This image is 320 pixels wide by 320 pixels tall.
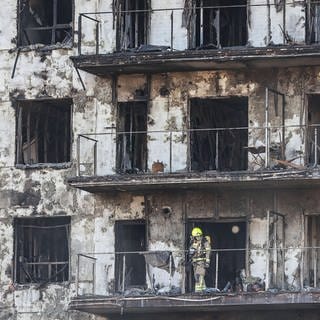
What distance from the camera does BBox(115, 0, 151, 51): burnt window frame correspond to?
57.8 metres

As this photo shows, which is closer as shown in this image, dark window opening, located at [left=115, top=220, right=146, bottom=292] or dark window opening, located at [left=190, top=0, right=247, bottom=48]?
dark window opening, located at [left=115, top=220, right=146, bottom=292]

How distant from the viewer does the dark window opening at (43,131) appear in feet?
193

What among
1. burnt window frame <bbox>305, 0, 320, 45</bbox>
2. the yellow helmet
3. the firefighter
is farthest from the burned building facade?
the yellow helmet

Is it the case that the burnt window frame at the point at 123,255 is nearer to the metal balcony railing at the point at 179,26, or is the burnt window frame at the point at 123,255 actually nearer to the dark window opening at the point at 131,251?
the dark window opening at the point at 131,251

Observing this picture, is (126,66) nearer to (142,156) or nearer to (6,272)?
(142,156)

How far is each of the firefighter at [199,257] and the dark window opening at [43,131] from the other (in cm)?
448

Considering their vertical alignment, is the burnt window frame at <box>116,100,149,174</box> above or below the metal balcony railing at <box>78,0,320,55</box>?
below

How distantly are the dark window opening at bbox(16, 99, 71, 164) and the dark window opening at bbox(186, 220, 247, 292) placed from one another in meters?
4.15

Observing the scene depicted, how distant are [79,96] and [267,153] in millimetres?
5178

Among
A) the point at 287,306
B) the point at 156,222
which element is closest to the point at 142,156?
the point at 156,222

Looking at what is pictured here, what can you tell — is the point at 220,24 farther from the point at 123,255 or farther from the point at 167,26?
the point at 123,255

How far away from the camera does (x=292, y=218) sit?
185 ft

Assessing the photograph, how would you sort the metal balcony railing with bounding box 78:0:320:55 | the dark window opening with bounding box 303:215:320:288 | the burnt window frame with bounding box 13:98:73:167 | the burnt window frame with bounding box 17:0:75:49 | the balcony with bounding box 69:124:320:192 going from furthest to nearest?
the burnt window frame with bounding box 17:0:75:49 < the burnt window frame with bounding box 13:98:73:167 < the metal balcony railing with bounding box 78:0:320:55 < the dark window opening with bounding box 303:215:320:288 < the balcony with bounding box 69:124:320:192

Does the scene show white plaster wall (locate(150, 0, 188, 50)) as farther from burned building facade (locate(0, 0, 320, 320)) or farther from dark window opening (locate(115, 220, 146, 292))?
dark window opening (locate(115, 220, 146, 292))
